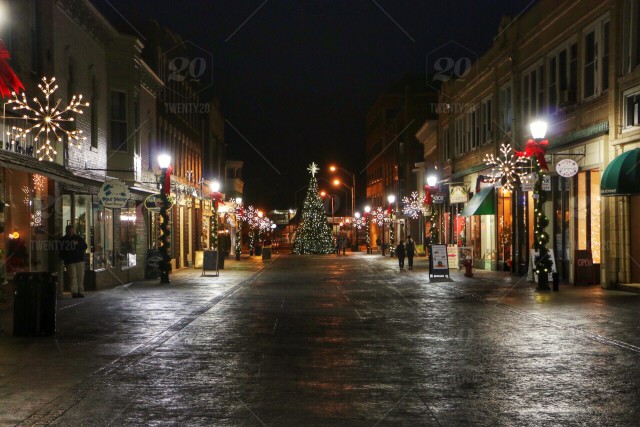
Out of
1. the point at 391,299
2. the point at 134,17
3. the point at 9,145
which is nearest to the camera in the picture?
the point at 9,145

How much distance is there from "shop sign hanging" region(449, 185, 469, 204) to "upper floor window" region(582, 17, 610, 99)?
1529cm

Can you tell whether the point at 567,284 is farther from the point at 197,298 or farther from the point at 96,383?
the point at 96,383

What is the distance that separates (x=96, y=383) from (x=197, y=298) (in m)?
12.8

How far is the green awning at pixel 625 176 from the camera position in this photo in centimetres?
2269

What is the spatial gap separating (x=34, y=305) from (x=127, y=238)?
17.8 meters

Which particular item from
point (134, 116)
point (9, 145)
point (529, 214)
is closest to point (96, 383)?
Answer: point (9, 145)

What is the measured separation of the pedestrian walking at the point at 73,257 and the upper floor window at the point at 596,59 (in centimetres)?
1605

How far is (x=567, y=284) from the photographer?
27.7m

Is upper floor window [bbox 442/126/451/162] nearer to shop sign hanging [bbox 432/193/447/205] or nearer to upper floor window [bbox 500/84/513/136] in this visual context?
shop sign hanging [bbox 432/193/447/205]

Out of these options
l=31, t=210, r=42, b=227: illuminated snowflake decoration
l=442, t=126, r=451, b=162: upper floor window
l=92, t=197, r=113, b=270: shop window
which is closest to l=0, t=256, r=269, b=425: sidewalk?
l=92, t=197, r=113, b=270: shop window

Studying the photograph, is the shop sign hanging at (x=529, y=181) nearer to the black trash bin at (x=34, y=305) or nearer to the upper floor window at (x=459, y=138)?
the upper floor window at (x=459, y=138)

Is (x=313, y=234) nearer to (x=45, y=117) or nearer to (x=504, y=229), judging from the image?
(x=504, y=229)

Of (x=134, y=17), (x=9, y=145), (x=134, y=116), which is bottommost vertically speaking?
(x=9, y=145)

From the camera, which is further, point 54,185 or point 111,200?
point 111,200
